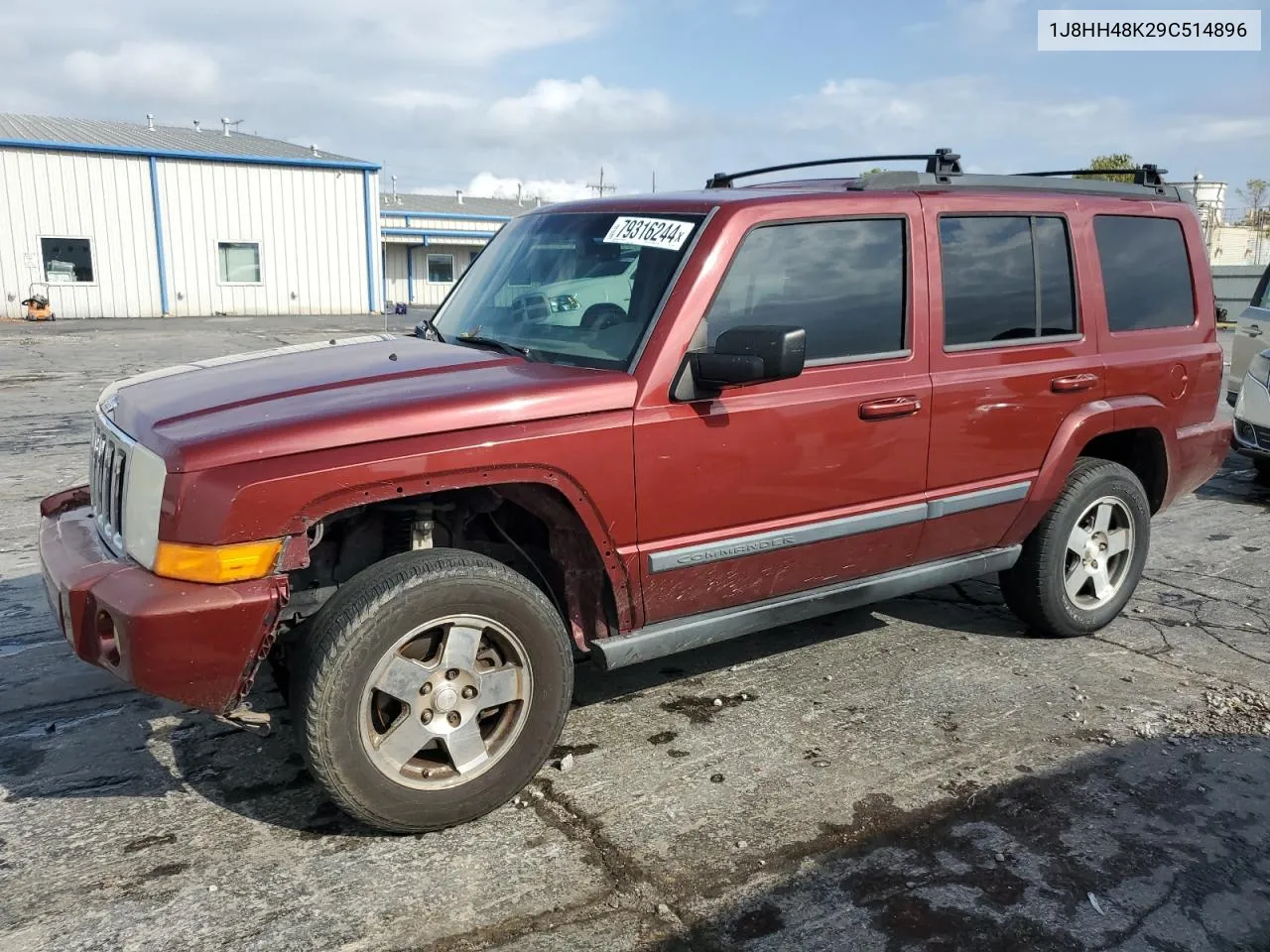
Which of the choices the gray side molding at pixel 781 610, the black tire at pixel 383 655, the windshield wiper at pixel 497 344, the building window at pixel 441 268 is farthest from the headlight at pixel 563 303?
the building window at pixel 441 268

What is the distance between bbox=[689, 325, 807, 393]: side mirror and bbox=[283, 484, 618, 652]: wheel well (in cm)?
64

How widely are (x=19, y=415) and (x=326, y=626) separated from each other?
9681 mm

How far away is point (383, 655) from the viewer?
2.88 meters

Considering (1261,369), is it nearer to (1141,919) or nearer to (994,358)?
(994,358)

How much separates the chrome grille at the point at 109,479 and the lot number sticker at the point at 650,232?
1.81 meters

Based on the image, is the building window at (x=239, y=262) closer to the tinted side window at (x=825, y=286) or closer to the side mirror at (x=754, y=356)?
the tinted side window at (x=825, y=286)

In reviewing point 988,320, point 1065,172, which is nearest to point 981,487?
point 988,320

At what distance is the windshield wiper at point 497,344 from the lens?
3.61 m

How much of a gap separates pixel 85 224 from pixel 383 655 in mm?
30013

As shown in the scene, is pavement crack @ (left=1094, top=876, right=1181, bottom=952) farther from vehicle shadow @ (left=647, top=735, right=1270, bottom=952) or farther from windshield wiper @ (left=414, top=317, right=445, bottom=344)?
windshield wiper @ (left=414, top=317, right=445, bottom=344)

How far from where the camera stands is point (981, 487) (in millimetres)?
4160

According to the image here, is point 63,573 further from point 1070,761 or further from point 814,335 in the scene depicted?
point 1070,761

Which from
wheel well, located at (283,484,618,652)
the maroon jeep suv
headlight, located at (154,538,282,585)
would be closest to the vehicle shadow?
the maroon jeep suv

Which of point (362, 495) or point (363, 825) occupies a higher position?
point (362, 495)
